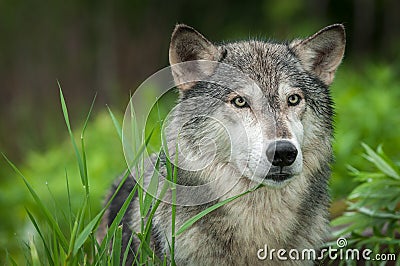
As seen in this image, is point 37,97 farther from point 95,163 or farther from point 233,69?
point 233,69

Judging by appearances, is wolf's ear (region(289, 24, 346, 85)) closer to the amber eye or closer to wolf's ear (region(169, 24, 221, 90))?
the amber eye

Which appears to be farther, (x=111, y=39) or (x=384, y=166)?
(x=111, y=39)

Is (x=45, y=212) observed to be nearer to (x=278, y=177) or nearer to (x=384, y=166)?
(x=278, y=177)

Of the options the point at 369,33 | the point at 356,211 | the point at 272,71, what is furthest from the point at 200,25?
the point at 272,71

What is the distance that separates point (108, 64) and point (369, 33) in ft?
15.7

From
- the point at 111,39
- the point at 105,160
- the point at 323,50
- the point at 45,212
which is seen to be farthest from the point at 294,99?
the point at 111,39

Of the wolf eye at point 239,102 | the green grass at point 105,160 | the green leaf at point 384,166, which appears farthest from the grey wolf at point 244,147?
the green grass at point 105,160

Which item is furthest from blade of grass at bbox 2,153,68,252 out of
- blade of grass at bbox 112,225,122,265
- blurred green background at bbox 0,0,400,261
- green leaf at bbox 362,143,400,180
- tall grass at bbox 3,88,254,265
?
blurred green background at bbox 0,0,400,261

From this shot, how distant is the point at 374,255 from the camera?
4.27 m

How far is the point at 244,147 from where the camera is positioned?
3.55m

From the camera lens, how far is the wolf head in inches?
136

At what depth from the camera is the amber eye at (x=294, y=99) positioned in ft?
12.1

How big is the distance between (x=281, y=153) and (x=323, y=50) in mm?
1003

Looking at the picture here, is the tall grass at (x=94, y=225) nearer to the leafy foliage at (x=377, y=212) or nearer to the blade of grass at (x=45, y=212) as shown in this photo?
the blade of grass at (x=45, y=212)
